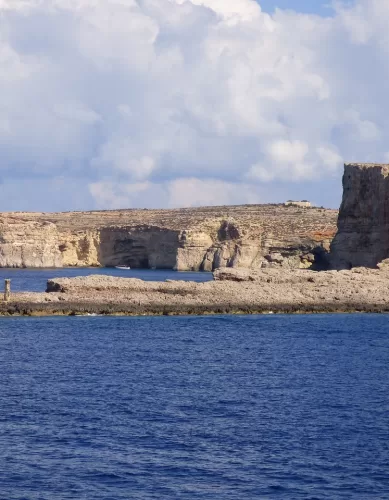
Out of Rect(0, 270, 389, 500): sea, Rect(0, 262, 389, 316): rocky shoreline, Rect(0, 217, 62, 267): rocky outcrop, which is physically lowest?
Rect(0, 270, 389, 500): sea

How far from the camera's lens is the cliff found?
83938 millimetres

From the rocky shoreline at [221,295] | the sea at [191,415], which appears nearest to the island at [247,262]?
the rocky shoreline at [221,295]

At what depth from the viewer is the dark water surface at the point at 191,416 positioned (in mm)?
16391

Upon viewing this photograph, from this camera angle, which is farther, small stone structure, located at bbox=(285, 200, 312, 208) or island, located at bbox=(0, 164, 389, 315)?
small stone structure, located at bbox=(285, 200, 312, 208)

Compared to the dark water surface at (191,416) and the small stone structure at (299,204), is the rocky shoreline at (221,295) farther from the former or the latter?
the small stone structure at (299,204)

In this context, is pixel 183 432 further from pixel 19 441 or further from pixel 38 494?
pixel 38 494

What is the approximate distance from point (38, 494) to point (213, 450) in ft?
12.7

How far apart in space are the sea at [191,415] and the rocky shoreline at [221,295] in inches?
170

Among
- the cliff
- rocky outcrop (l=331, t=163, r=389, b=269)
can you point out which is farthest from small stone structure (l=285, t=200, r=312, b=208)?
rocky outcrop (l=331, t=163, r=389, b=269)

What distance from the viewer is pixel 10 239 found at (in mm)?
92812

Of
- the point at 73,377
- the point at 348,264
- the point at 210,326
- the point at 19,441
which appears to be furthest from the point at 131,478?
the point at 348,264

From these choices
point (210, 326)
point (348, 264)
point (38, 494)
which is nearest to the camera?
point (38, 494)

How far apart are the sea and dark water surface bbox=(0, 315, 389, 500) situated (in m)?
0.03

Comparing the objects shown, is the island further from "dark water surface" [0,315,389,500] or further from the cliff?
"dark water surface" [0,315,389,500]
